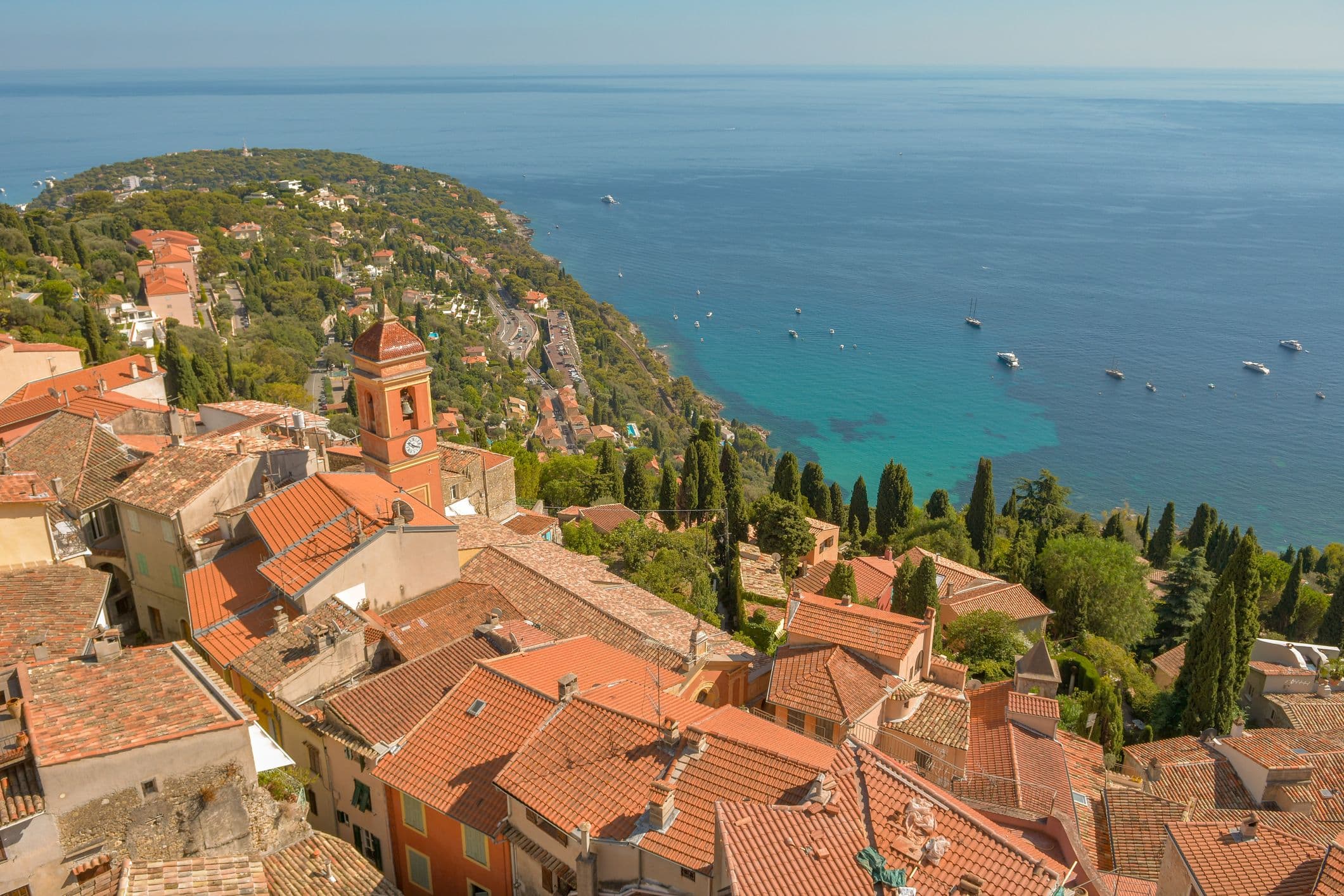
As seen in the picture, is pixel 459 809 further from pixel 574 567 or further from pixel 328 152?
pixel 328 152

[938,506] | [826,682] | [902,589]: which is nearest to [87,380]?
[826,682]

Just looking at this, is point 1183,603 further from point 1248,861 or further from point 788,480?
point 1248,861

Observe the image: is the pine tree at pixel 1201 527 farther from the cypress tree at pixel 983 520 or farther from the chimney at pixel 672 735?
the chimney at pixel 672 735

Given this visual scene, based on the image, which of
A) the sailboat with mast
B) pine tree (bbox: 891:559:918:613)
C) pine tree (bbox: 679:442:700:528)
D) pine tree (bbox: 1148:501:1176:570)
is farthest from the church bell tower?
the sailboat with mast

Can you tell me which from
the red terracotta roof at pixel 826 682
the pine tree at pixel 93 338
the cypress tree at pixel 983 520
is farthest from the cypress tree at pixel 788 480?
the pine tree at pixel 93 338

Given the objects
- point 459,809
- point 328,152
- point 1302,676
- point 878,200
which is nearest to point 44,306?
point 459,809

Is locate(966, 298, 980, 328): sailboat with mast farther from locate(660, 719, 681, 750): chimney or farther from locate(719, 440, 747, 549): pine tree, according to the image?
locate(660, 719, 681, 750): chimney
